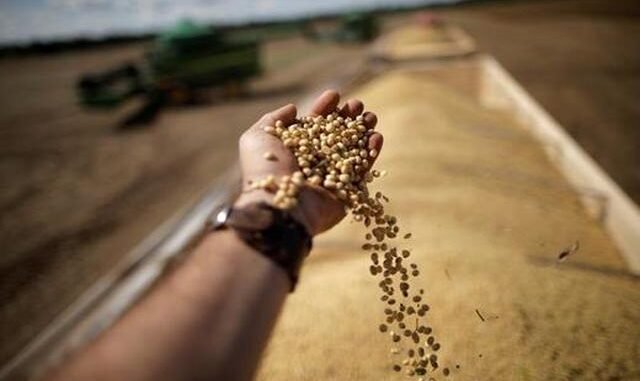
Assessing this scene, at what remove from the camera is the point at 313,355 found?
2.25 metres

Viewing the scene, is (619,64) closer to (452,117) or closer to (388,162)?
(452,117)

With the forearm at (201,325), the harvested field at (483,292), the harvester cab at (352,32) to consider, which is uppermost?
the forearm at (201,325)

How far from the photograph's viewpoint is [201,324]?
118 centimetres

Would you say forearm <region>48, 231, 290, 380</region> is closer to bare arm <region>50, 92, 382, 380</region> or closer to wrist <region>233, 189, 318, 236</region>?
bare arm <region>50, 92, 382, 380</region>

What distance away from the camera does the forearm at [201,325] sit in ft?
3.63

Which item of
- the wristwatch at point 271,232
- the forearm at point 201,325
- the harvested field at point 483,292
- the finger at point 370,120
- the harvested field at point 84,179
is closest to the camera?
the forearm at point 201,325

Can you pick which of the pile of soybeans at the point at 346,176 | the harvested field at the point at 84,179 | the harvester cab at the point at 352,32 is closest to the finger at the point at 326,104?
the pile of soybeans at the point at 346,176

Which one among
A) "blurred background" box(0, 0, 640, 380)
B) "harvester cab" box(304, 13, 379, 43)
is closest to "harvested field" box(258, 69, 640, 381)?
"blurred background" box(0, 0, 640, 380)

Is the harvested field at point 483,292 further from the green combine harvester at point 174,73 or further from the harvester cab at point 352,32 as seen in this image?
the harvester cab at point 352,32

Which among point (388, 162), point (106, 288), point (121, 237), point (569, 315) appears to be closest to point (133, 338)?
point (569, 315)

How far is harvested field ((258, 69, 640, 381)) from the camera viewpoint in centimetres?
209

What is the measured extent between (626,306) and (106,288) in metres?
3.08

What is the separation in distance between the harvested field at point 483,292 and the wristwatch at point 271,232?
0.93m

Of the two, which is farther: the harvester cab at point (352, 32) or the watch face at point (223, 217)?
the harvester cab at point (352, 32)
